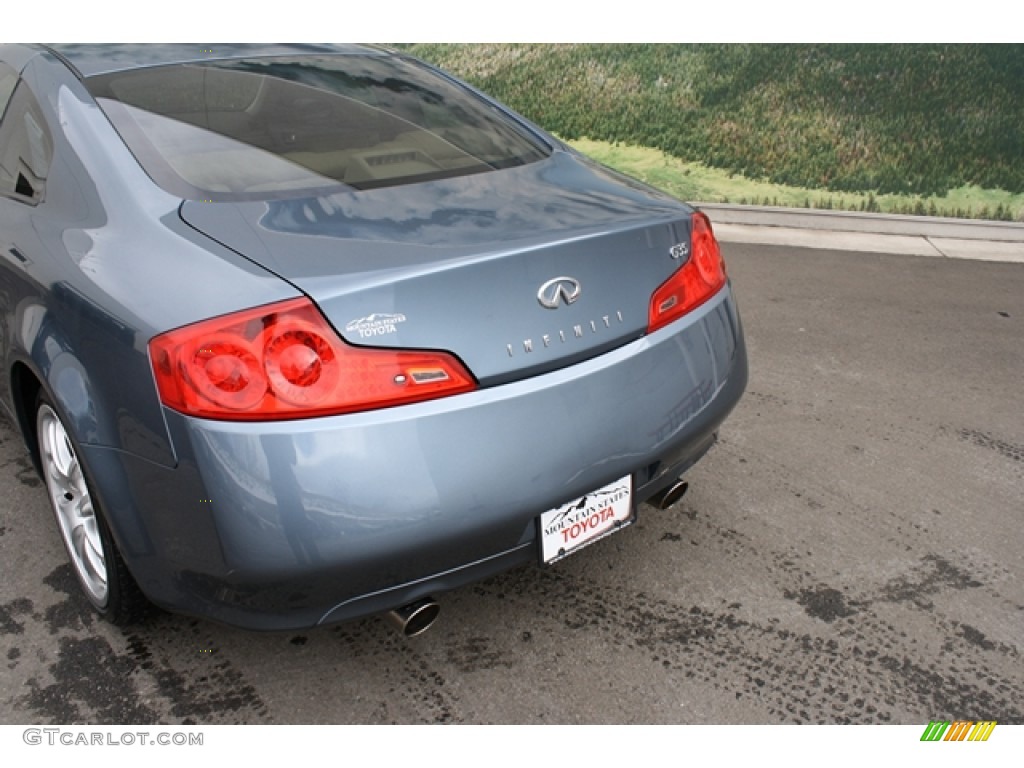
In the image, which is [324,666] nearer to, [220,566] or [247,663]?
[247,663]

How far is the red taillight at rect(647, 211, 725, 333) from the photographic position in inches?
95.0

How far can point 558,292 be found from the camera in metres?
2.19

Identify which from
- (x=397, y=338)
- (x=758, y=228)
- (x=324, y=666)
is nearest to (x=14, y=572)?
(x=324, y=666)

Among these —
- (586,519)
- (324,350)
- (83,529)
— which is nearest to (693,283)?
(586,519)

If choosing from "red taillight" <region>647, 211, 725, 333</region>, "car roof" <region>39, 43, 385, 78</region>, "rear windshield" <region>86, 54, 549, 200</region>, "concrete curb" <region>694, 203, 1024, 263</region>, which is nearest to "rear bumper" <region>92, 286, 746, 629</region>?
"red taillight" <region>647, 211, 725, 333</region>

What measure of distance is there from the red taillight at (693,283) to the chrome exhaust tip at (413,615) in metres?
0.84

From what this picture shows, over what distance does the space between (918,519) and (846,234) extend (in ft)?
15.8

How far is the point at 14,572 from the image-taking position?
9.48ft

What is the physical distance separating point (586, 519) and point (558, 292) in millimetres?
555

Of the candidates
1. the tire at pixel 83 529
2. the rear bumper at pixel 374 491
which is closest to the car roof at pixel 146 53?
the tire at pixel 83 529

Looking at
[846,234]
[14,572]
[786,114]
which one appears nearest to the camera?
[14,572]

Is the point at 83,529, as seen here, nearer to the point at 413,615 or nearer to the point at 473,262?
the point at 413,615

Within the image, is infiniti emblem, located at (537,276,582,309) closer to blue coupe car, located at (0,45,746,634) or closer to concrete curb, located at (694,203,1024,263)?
blue coupe car, located at (0,45,746,634)

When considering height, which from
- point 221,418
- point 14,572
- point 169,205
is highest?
point 169,205
